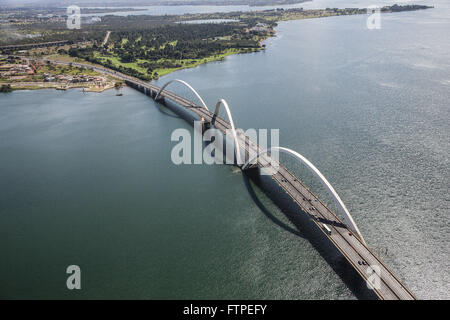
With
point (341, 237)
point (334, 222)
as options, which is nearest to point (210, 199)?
point (334, 222)

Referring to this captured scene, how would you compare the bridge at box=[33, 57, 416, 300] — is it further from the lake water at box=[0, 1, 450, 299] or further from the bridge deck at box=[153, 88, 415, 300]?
the lake water at box=[0, 1, 450, 299]

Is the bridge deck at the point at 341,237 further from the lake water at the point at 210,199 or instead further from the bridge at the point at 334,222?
the lake water at the point at 210,199

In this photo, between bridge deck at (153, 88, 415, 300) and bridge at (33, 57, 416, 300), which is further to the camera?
bridge at (33, 57, 416, 300)

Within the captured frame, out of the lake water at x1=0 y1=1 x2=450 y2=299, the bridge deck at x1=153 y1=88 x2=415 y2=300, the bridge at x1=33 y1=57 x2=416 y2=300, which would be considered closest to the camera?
the bridge deck at x1=153 y1=88 x2=415 y2=300

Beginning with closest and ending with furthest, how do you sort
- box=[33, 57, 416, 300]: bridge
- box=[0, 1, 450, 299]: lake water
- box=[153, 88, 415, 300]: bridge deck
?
box=[153, 88, 415, 300]: bridge deck < box=[33, 57, 416, 300]: bridge < box=[0, 1, 450, 299]: lake water

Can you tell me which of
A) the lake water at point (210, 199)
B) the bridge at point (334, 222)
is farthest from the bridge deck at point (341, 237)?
the lake water at point (210, 199)

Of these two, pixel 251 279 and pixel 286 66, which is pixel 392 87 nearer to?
pixel 286 66

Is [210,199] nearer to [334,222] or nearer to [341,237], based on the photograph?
[334,222]

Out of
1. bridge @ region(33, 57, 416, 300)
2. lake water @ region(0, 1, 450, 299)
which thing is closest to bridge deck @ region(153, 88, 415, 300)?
bridge @ region(33, 57, 416, 300)
